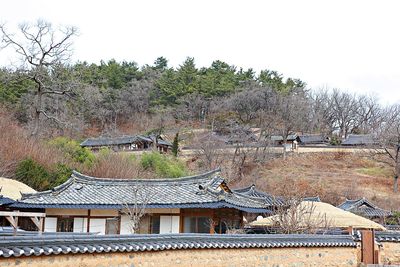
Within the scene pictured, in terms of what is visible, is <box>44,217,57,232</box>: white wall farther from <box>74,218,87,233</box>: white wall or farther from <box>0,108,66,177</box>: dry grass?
<box>0,108,66,177</box>: dry grass

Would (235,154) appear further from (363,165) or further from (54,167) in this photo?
(54,167)

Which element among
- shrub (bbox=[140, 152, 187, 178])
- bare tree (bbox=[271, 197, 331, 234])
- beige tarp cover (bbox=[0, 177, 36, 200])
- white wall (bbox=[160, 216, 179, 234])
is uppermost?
shrub (bbox=[140, 152, 187, 178])

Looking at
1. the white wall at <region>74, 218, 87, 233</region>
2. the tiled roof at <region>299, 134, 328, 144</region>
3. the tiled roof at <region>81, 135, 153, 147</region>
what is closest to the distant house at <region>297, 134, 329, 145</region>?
the tiled roof at <region>299, 134, 328, 144</region>

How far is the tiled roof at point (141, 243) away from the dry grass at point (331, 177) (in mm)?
30420

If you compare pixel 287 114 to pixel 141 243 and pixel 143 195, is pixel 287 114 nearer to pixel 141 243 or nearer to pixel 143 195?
pixel 143 195

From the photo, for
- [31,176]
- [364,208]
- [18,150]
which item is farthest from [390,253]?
[18,150]

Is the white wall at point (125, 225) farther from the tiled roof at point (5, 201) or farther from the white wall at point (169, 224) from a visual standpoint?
the tiled roof at point (5, 201)

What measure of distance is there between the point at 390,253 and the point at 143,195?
33.3 ft

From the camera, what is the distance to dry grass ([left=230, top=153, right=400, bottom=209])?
163 feet

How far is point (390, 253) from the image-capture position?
18594mm

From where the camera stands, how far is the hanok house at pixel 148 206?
21750 millimetres

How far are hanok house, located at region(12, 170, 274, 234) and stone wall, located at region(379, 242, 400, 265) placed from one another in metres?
5.91

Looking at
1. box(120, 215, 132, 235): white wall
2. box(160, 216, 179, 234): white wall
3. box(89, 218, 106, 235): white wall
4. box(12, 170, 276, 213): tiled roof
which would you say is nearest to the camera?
box(12, 170, 276, 213): tiled roof

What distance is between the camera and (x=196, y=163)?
188ft
